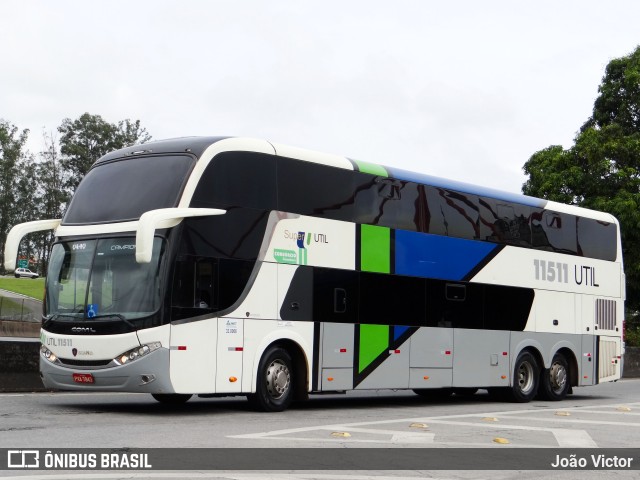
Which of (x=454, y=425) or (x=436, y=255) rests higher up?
(x=436, y=255)

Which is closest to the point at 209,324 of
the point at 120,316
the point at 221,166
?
the point at 120,316

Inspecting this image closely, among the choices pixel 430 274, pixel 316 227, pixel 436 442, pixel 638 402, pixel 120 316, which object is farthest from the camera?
pixel 638 402

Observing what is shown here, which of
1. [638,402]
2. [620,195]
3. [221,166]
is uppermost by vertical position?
[620,195]

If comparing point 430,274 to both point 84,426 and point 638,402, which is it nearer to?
point 638,402

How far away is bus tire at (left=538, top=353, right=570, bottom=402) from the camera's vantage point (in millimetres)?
22297

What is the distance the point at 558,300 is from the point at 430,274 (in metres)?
4.75

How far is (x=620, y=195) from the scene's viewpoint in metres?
39.6

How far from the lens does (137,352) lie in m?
14.5

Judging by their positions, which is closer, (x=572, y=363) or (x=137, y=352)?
(x=137, y=352)

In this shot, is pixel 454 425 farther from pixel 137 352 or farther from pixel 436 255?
pixel 436 255

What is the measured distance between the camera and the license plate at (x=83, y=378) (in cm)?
1478

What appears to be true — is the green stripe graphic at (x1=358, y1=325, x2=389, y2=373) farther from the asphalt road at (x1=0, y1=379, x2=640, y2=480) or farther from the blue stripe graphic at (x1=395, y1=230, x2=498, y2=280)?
the blue stripe graphic at (x1=395, y1=230, x2=498, y2=280)

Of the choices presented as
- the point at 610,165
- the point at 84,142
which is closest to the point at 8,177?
the point at 84,142

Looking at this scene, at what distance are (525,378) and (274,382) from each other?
25.1 ft
